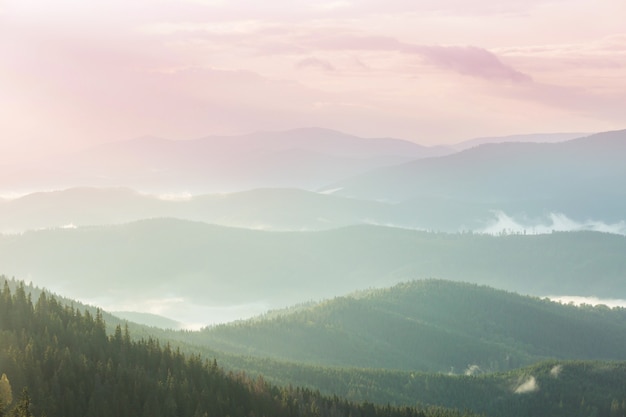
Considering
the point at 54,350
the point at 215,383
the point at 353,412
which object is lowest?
the point at 353,412

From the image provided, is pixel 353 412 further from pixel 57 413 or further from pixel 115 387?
pixel 57 413

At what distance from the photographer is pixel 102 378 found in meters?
147

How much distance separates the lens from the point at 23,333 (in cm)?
15400

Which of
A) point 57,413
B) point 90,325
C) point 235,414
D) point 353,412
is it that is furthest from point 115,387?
point 353,412

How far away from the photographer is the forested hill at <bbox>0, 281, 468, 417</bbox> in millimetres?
132375

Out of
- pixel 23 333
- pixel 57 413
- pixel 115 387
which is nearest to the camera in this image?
pixel 57 413

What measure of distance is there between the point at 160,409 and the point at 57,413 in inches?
847

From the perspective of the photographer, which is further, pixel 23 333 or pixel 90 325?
pixel 90 325

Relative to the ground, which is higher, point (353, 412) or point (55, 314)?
point (55, 314)

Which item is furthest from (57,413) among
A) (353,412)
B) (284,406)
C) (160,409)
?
(353,412)

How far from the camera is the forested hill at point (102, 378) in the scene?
132375 mm

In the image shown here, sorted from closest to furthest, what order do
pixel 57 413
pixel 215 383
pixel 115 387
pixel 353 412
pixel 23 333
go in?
pixel 57 413 → pixel 115 387 → pixel 23 333 → pixel 215 383 → pixel 353 412

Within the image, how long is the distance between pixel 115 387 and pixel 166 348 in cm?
4326

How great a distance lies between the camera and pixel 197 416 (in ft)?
476
